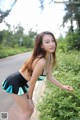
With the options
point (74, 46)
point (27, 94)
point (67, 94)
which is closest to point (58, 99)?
point (67, 94)

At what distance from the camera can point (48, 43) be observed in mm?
4301

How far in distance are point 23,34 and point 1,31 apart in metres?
32.6

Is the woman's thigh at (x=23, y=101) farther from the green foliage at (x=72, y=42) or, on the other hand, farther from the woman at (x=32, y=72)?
the green foliage at (x=72, y=42)

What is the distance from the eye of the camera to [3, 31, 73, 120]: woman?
4.24 meters

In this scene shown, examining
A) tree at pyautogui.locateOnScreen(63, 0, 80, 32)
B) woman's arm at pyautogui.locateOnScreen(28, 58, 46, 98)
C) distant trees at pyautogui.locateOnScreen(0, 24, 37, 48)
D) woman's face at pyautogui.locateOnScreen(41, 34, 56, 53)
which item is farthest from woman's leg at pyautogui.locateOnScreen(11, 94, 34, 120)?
distant trees at pyautogui.locateOnScreen(0, 24, 37, 48)

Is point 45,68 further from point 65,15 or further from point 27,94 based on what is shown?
point 65,15

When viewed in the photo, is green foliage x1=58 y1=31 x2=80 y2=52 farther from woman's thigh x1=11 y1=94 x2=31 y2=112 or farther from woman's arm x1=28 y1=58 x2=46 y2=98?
woman's arm x1=28 y1=58 x2=46 y2=98

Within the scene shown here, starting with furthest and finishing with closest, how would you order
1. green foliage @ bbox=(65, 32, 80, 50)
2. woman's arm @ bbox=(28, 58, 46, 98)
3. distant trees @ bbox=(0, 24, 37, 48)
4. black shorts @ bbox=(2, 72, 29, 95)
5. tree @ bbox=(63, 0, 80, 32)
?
distant trees @ bbox=(0, 24, 37, 48) < green foliage @ bbox=(65, 32, 80, 50) < tree @ bbox=(63, 0, 80, 32) < black shorts @ bbox=(2, 72, 29, 95) < woman's arm @ bbox=(28, 58, 46, 98)

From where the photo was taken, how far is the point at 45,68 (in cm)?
440

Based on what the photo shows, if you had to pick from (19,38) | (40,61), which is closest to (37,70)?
(40,61)

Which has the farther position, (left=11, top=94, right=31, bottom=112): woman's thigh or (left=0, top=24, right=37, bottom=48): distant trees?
(left=0, top=24, right=37, bottom=48): distant trees

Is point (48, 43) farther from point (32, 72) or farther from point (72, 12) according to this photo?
point (72, 12)

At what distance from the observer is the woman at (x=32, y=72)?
4.24m

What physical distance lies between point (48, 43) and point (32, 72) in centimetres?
41
